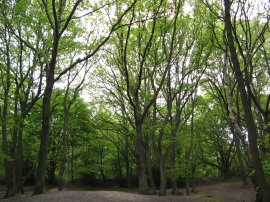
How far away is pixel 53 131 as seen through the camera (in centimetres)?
3541

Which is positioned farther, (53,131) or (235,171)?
(235,171)

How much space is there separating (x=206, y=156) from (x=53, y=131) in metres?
29.1

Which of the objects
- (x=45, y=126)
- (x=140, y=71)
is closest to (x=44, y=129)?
(x=45, y=126)

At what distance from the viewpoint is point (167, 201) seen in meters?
12.8

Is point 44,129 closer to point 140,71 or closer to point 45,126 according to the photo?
point 45,126

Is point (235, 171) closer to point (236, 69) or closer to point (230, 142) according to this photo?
point (230, 142)

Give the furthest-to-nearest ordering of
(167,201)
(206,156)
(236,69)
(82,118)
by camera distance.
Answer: (206,156), (82,118), (167,201), (236,69)

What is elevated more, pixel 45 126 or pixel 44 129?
pixel 45 126

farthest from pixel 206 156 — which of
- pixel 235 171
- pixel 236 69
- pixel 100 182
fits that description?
pixel 236 69

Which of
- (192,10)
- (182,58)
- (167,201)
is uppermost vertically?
(192,10)

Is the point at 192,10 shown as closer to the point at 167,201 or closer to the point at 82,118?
the point at 167,201

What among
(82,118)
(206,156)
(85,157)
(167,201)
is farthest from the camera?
(206,156)

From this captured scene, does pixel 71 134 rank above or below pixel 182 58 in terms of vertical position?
below

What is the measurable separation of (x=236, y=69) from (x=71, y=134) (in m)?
29.8
